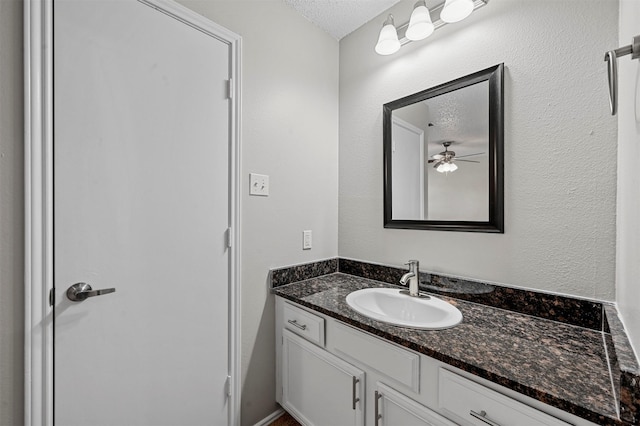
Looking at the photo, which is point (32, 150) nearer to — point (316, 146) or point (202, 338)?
point (202, 338)

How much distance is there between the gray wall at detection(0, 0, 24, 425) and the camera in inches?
35.1

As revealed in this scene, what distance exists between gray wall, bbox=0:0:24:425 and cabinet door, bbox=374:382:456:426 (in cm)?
124

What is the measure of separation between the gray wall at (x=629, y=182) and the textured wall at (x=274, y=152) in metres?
1.36

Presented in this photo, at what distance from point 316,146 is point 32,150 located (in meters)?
1.31

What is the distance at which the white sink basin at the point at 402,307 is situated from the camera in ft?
3.79

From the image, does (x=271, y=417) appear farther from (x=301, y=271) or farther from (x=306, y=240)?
(x=306, y=240)

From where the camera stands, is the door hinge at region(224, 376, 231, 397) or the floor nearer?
the door hinge at region(224, 376, 231, 397)

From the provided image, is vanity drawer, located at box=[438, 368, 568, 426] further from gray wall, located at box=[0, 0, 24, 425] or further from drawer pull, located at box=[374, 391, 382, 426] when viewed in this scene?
gray wall, located at box=[0, 0, 24, 425]

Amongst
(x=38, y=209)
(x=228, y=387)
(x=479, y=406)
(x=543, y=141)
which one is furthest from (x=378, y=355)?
(x=38, y=209)

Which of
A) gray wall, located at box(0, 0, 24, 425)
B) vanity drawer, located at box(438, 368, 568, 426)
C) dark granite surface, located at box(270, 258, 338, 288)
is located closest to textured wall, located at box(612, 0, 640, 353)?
vanity drawer, located at box(438, 368, 568, 426)

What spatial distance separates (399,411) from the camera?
103 cm

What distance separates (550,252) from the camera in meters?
1.13

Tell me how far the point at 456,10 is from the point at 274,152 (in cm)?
109

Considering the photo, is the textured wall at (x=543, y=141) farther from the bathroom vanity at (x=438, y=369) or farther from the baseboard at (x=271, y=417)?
the baseboard at (x=271, y=417)
